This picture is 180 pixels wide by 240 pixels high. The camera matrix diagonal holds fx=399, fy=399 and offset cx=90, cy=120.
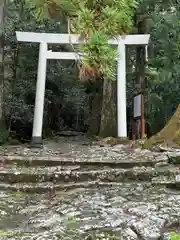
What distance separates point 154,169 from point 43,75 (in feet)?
15.3

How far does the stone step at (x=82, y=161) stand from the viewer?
217 inches

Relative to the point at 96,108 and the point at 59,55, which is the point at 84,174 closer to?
the point at 59,55

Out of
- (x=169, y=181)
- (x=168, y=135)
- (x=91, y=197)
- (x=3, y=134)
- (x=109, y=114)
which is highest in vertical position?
(x=109, y=114)

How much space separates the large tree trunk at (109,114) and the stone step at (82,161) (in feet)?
14.8

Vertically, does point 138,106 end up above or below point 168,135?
above

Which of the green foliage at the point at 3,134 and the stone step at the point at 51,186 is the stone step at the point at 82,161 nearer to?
the stone step at the point at 51,186

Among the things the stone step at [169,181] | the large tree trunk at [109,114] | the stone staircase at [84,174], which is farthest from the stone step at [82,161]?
the large tree trunk at [109,114]

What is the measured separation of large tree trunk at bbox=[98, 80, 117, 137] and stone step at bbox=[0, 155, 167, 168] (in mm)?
Answer: 4501

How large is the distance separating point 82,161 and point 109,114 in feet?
16.2

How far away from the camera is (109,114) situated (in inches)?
415

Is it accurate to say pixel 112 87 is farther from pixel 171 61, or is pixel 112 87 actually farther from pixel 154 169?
pixel 154 169

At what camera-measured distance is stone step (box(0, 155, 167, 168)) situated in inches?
217

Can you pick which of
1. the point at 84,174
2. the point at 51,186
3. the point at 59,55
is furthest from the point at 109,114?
the point at 51,186

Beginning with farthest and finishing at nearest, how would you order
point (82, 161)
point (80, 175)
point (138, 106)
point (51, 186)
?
1. point (138, 106)
2. point (82, 161)
3. point (80, 175)
4. point (51, 186)
